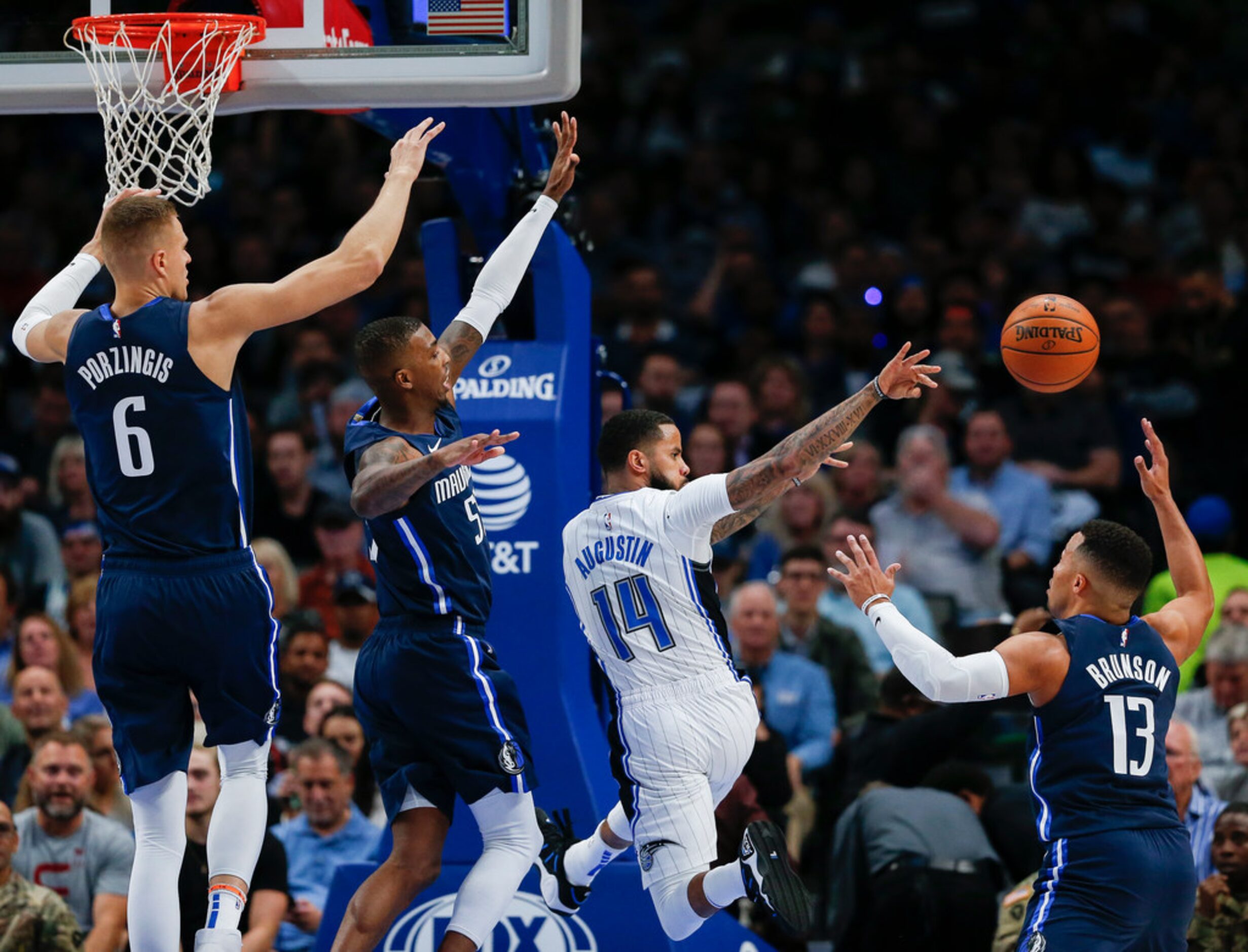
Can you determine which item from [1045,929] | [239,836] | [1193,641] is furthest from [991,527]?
[239,836]

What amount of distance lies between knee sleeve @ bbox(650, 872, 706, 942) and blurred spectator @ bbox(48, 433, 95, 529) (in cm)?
632

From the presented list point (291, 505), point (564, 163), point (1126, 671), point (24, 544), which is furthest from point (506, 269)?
point (24, 544)

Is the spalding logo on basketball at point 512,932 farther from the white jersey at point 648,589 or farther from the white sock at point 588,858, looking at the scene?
the white jersey at point 648,589

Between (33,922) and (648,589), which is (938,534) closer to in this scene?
(648,589)

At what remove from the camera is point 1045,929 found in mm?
5715

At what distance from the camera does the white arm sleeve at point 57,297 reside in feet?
20.5

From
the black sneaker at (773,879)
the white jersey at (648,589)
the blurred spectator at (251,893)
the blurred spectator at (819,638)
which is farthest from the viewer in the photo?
the blurred spectator at (819,638)

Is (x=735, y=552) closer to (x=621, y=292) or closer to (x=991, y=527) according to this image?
(x=991, y=527)

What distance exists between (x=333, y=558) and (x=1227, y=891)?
18.9ft

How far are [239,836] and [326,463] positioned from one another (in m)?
6.54

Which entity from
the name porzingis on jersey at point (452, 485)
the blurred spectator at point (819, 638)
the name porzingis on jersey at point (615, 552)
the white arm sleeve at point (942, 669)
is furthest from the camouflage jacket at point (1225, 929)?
the name porzingis on jersey at point (452, 485)

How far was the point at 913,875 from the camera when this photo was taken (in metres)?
7.48

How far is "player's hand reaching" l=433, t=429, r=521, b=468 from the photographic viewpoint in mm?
5488

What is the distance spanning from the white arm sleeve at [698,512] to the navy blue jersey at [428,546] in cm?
71
